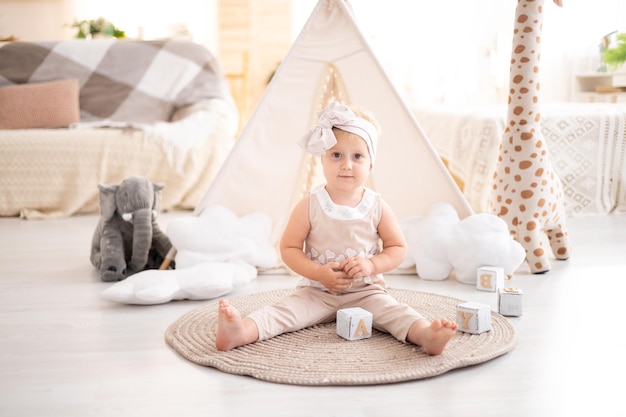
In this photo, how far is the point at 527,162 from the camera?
2.36 m

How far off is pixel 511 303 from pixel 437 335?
46cm

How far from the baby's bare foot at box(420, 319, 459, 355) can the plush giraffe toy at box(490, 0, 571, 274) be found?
3.20 ft

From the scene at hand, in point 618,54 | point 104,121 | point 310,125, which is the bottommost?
point 104,121

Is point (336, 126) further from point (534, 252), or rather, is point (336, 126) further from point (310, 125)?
point (534, 252)

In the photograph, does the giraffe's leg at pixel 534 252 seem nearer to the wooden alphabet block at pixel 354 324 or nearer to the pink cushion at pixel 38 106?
the wooden alphabet block at pixel 354 324

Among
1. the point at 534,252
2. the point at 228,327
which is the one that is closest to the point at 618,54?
the point at 534,252

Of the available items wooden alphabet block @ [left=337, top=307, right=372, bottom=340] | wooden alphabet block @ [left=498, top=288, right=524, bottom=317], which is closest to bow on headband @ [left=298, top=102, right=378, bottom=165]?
wooden alphabet block @ [left=337, top=307, right=372, bottom=340]

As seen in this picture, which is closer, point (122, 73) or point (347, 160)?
point (347, 160)

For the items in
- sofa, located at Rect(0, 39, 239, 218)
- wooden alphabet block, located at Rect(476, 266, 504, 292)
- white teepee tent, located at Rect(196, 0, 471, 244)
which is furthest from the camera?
sofa, located at Rect(0, 39, 239, 218)

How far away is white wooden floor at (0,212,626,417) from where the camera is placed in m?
1.28

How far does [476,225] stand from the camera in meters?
2.27

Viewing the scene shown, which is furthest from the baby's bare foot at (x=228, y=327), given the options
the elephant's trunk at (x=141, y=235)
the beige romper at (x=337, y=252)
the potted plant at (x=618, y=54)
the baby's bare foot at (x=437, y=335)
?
the potted plant at (x=618, y=54)

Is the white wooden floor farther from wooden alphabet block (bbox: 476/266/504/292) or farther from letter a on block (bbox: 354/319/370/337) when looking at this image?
letter a on block (bbox: 354/319/370/337)

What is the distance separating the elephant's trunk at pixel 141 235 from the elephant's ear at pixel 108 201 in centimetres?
10
